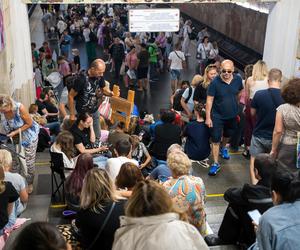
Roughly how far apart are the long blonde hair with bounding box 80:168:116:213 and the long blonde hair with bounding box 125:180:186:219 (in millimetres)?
774

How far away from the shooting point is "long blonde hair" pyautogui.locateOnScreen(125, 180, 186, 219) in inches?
94.6

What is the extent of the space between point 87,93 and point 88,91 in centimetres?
3

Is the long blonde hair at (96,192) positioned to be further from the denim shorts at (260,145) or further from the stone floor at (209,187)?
the denim shorts at (260,145)

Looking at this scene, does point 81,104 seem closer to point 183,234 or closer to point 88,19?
point 183,234

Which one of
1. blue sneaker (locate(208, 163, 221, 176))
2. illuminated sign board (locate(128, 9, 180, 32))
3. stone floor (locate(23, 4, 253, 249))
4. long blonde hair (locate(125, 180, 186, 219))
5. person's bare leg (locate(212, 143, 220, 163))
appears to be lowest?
stone floor (locate(23, 4, 253, 249))

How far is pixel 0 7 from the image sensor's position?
7227mm

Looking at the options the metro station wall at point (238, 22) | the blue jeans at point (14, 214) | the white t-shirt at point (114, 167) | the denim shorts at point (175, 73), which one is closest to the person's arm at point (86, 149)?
the white t-shirt at point (114, 167)

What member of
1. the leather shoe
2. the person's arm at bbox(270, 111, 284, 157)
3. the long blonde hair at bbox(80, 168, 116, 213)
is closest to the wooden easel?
the person's arm at bbox(270, 111, 284, 157)

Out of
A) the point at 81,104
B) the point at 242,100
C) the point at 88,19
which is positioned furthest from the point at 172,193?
the point at 88,19

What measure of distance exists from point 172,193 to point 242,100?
13.2ft

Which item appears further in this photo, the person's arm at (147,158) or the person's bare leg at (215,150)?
the person's bare leg at (215,150)

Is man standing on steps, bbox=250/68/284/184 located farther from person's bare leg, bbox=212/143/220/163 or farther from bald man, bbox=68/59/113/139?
bald man, bbox=68/59/113/139

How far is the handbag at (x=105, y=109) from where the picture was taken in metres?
7.74

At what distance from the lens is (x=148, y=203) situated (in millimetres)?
2418
